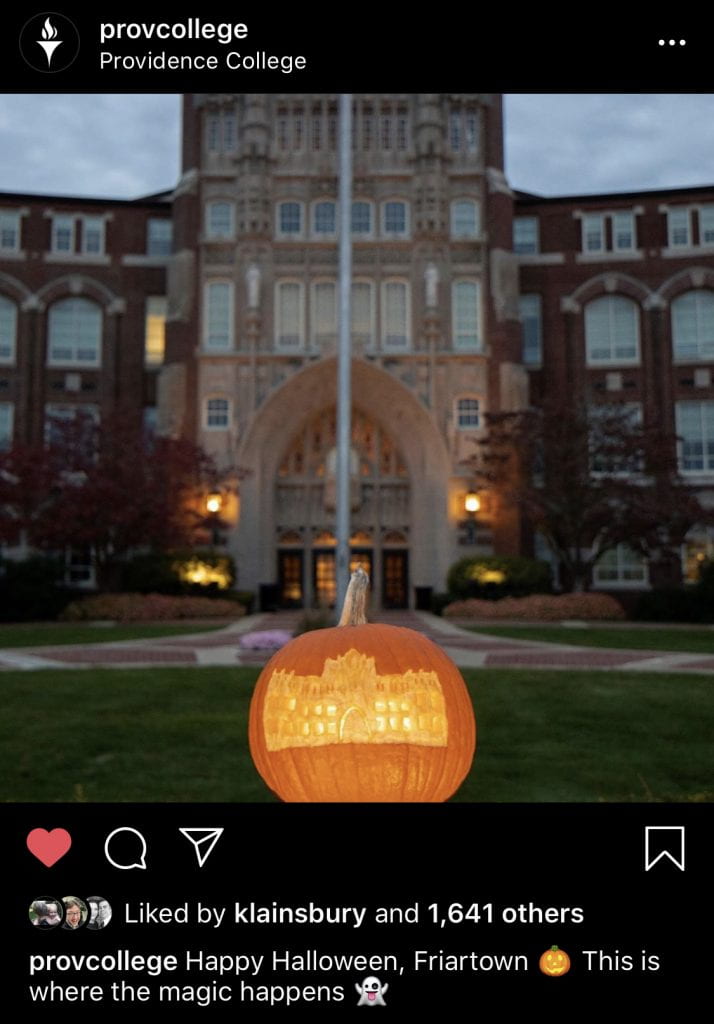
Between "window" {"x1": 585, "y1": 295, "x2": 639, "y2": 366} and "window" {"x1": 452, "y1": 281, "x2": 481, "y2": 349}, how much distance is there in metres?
4.71

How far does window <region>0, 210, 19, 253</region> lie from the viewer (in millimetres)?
29984

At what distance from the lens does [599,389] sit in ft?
97.6

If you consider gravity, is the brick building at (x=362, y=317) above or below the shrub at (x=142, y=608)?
above

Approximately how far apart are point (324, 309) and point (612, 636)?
16645 mm

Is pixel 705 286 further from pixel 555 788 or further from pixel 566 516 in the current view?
pixel 555 788

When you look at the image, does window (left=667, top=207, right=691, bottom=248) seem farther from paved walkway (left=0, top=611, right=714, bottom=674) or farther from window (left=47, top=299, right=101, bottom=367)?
window (left=47, top=299, right=101, bottom=367)

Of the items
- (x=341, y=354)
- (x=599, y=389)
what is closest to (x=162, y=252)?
(x=599, y=389)

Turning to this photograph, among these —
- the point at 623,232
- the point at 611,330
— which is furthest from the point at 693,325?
the point at 623,232

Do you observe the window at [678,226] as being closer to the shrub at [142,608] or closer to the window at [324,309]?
the window at [324,309]

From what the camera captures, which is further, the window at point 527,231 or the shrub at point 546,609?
the window at point 527,231

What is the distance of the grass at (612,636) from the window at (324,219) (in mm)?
15926
